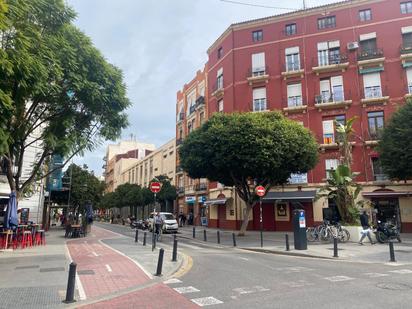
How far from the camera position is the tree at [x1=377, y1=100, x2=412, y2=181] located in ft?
76.1

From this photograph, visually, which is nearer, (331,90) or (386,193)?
→ (386,193)

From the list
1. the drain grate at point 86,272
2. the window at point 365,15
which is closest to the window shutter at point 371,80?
the window at point 365,15

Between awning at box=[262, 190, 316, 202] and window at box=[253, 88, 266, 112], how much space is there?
8.33 metres

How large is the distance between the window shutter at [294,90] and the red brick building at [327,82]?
0.05 meters

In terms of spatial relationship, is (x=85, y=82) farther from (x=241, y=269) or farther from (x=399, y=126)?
(x=399, y=126)

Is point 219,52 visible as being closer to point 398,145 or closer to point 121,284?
point 398,145

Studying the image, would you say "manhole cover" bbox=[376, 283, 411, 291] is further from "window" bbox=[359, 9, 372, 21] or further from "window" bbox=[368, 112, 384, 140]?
"window" bbox=[359, 9, 372, 21]

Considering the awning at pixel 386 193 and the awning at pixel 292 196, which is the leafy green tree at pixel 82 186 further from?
the awning at pixel 386 193

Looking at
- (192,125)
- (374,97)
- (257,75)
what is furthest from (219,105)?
(374,97)

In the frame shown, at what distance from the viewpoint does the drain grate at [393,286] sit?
7.66 m

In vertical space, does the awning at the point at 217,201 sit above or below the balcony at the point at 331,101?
below

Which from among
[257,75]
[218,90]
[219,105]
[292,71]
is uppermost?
[257,75]

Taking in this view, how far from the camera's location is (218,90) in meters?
36.3

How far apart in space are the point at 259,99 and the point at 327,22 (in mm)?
9363
